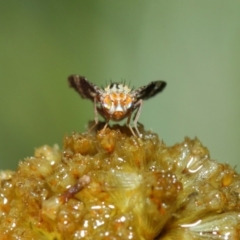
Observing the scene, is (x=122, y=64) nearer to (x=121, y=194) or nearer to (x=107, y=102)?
(x=107, y=102)

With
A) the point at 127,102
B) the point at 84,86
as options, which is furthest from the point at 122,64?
the point at 127,102

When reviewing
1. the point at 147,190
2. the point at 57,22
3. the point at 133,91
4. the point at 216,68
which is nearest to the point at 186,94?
the point at 216,68

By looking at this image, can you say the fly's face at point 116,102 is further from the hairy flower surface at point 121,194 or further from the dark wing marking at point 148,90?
the hairy flower surface at point 121,194

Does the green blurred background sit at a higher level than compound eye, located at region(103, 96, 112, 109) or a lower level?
higher

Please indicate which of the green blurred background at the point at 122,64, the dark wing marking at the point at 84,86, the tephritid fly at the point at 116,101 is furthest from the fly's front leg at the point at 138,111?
the green blurred background at the point at 122,64

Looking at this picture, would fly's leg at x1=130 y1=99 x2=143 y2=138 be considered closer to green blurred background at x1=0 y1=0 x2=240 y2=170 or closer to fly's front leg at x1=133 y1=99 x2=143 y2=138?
fly's front leg at x1=133 y1=99 x2=143 y2=138

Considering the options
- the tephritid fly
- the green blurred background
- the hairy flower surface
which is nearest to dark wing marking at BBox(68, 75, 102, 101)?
the tephritid fly
